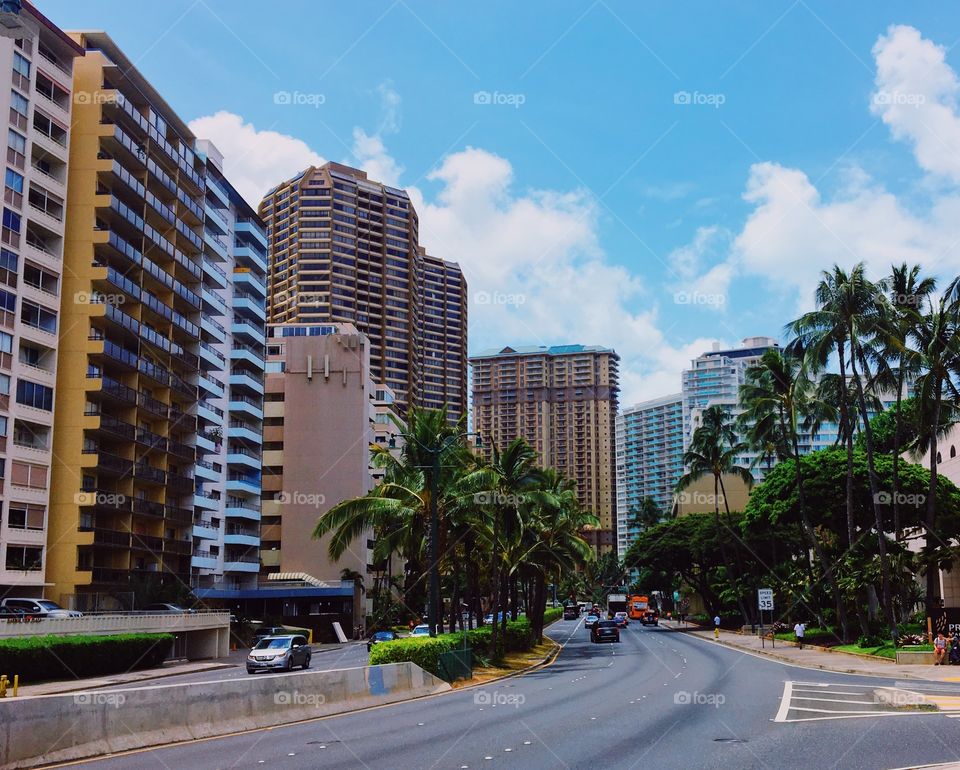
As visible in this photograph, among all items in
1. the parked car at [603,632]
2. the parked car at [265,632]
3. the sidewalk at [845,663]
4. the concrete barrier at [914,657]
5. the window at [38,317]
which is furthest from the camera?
the parked car at [603,632]

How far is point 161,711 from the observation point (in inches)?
656

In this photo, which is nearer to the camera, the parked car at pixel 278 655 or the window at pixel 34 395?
the parked car at pixel 278 655

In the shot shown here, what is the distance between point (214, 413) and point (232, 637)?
18.3m

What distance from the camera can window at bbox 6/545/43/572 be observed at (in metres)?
49.6

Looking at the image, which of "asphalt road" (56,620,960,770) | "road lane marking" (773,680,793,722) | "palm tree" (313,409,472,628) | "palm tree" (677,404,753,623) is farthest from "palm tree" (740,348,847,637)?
"asphalt road" (56,620,960,770)

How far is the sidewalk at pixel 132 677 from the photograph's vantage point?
33.8 metres

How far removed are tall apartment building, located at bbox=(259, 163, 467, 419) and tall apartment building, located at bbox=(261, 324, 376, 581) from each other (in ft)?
177

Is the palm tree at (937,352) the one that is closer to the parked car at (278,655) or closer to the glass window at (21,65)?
the parked car at (278,655)

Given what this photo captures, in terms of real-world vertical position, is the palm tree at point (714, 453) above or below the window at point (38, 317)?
below

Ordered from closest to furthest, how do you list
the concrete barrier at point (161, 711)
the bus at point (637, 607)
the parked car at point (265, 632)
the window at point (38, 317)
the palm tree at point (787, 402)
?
the concrete barrier at point (161, 711)
the window at point (38, 317)
the palm tree at point (787, 402)
the parked car at point (265, 632)
the bus at point (637, 607)

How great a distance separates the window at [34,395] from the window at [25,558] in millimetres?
7356

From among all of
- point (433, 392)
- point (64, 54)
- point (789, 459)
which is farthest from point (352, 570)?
point (433, 392)

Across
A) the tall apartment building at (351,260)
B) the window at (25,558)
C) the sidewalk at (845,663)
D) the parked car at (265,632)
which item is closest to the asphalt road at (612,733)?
the sidewalk at (845,663)

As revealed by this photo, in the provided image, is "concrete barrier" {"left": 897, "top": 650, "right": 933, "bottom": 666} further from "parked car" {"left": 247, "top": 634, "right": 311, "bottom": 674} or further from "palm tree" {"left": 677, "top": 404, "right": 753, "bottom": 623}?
"palm tree" {"left": 677, "top": 404, "right": 753, "bottom": 623}
